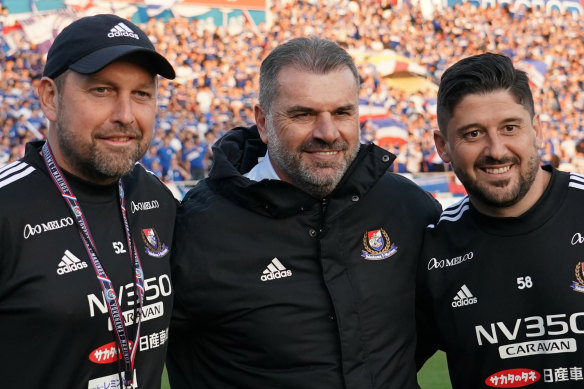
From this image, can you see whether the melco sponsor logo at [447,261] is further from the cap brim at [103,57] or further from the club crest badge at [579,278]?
the cap brim at [103,57]

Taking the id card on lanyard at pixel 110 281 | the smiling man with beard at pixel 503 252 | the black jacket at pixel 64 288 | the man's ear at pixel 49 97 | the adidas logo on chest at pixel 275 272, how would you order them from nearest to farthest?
1. the black jacket at pixel 64 288
2. the id card on lanyard at pixel 110 281
3. the man's ear at pixel 49 97
4. the smiling man with beard at pixel 503 252
5. the adidas logo on chest at pixel 275 272

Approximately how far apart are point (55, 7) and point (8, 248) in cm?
1539

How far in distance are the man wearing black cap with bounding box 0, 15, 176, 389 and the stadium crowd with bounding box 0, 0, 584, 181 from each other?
388 inches

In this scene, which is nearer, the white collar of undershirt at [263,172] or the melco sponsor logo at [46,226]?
the melco sponsor logo at [46,226]

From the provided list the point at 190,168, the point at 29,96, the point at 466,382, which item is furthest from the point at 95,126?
the point at 29,96

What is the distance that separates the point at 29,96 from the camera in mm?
13492

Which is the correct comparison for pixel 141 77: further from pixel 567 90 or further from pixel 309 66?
pixel 567 90

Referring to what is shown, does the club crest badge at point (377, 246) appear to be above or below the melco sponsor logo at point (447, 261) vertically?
above

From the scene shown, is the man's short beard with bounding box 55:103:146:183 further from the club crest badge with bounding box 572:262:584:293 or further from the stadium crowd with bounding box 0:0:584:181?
the stadium crowd with bounding box 0:0:584:181

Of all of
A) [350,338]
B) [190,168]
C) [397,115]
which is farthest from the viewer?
[397,115]

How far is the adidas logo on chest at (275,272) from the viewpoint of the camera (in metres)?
2.60

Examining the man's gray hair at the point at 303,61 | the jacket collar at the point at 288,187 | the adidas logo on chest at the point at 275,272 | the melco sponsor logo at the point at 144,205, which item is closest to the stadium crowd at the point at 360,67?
the jacket collar at the point at 288,187

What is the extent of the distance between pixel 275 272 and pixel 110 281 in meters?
0.63

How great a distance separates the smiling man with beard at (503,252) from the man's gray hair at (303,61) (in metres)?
0.44
